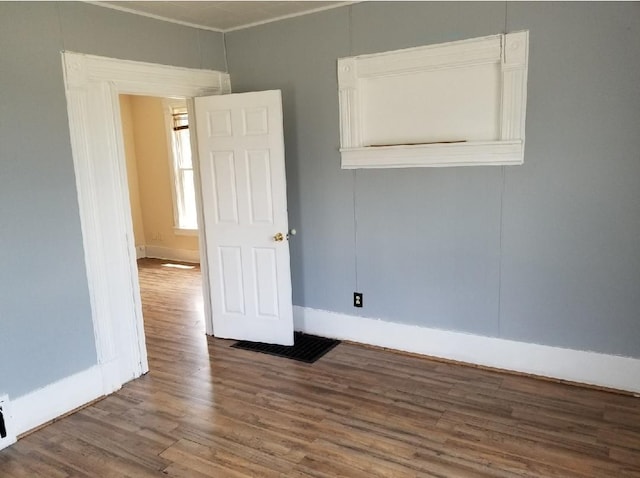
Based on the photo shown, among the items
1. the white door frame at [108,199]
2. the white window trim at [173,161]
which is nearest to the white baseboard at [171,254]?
the white window trim at [173,161]

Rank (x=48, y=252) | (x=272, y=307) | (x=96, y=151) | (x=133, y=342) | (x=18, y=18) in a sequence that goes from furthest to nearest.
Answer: (x=272, y=307) < (x=133, y=342) < (x=96, y=151) < (x=48, y=252) < (x=18, y=18)

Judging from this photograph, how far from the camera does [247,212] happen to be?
3.82m

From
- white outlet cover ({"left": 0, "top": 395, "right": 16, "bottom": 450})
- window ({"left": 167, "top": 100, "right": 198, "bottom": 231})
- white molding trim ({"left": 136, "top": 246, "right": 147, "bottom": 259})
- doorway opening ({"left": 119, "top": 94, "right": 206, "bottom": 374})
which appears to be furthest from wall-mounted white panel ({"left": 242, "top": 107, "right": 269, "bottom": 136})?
white molding trim ({"left": 136, "top": 246, "right": 147, "bottom": 259})

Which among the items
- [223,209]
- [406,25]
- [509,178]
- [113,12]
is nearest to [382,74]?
[406,25]

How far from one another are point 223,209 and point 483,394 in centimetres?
234

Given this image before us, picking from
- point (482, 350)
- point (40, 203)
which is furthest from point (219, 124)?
point (482, 350)

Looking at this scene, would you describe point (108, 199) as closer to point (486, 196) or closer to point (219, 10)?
point (219, 10)

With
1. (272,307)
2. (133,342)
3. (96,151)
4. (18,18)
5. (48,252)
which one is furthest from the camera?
(272,307)

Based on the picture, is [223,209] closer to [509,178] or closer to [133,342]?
[133,342]

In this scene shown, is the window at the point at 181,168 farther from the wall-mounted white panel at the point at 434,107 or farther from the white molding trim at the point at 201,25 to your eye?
the wall-mounted white panel at the point at 434,107

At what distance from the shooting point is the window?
22.1 ft

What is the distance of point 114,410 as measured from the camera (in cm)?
303

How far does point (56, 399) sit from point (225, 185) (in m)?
1.87

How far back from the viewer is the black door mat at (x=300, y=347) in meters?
3.72
